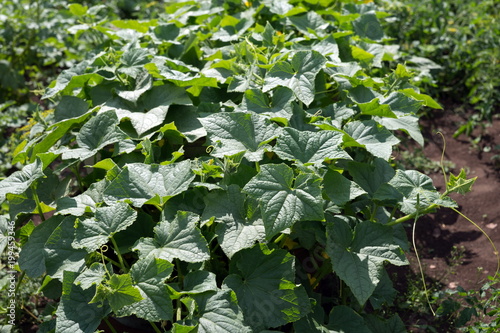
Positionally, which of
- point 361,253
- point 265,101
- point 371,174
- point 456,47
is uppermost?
point 265,101

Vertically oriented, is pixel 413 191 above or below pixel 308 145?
below

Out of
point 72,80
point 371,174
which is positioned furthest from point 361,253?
point 72,80

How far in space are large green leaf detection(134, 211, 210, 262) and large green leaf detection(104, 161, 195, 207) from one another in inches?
4.3

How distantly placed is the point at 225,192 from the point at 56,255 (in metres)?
0.68

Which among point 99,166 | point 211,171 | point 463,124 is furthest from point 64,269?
point 463,124

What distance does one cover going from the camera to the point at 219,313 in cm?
184

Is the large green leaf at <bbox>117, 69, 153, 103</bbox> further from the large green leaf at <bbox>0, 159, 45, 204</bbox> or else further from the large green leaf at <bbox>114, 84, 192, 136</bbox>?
the large green leaf at <bbox>0, 159, 45, 204</bbox>

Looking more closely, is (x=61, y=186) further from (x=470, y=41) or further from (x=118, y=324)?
(x=470, y=41)

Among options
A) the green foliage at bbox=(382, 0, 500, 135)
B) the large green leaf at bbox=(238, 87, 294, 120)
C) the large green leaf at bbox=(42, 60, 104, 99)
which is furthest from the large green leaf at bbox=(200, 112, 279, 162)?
the green foliage at bbox=(382, 0, 500, 135)

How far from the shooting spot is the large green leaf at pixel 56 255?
205 centimetres

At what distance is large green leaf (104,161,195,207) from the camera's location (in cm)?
205

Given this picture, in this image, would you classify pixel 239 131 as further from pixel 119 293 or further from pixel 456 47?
pixel 456 47

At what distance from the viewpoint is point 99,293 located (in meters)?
1.76

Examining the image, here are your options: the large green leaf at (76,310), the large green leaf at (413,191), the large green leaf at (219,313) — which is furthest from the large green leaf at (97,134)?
the large green leaf at (413,191)
